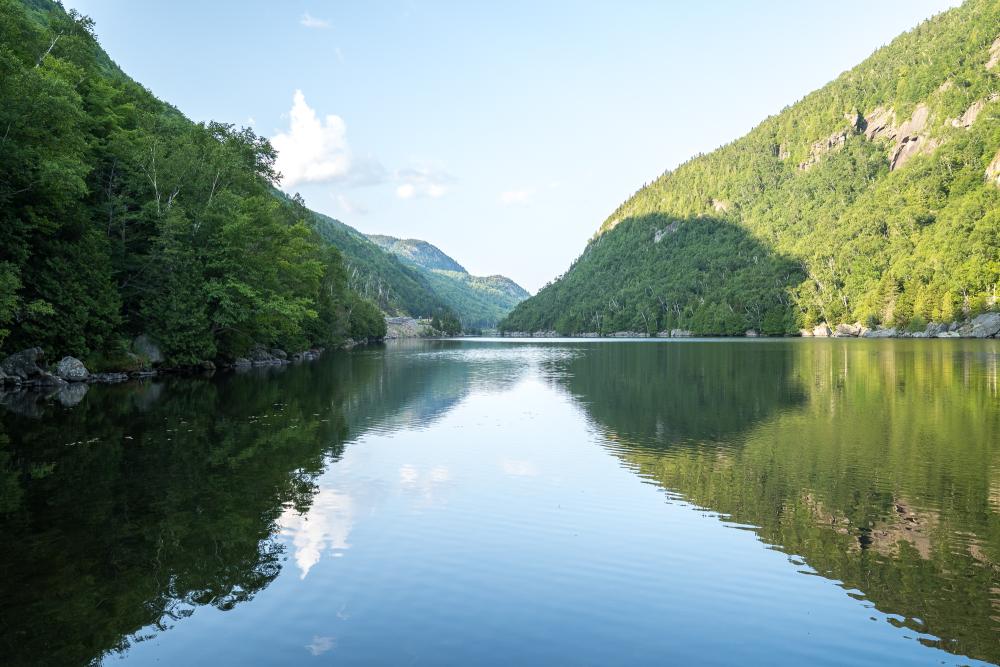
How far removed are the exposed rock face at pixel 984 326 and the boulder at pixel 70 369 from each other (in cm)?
15129

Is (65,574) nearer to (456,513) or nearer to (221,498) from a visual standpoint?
(221,498)

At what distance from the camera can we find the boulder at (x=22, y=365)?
41.3 metres

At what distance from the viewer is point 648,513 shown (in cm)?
1530

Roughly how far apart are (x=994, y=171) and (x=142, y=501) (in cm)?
22816

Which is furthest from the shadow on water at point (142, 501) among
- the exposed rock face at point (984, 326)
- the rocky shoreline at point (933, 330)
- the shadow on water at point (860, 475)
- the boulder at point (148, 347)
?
the rocky shoreline at point (933, 330)

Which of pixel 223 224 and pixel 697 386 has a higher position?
pixel 223 224

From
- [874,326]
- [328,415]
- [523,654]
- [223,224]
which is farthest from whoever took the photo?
[874,326]

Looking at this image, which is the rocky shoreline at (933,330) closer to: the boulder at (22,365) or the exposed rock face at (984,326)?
the exposed rock face at (984,326)

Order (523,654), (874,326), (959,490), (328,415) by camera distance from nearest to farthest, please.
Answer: (523,654) → (959,490) → (328,415) → (874,326)

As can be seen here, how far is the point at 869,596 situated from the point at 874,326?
18262cm

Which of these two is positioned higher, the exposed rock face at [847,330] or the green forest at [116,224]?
the green forest at [116,224]

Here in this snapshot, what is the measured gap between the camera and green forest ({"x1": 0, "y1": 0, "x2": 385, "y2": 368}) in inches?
1455

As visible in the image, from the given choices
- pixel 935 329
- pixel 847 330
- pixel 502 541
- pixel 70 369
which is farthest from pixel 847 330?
pixel 502 541

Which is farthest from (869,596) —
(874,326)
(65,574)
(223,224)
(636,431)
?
(874,326)
